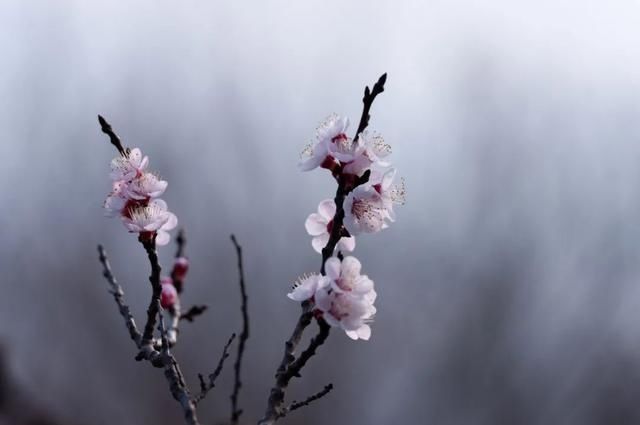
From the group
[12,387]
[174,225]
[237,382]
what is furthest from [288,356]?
[12,387]

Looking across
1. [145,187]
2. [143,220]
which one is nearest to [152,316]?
[143,220]

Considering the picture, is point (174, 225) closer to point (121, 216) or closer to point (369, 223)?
point (121, 216)

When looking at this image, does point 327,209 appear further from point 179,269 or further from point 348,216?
point 179,269

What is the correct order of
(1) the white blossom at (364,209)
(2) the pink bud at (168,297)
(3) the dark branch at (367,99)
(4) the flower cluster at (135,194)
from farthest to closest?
(2) the pink bud at (168,297), (4) the flower cluster at (135,194), (1) the white blossom at (364,209), (3) the dark branch at (367,99)

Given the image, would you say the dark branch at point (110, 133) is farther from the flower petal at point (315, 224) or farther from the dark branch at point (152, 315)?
the flower petal at point (315, 224)

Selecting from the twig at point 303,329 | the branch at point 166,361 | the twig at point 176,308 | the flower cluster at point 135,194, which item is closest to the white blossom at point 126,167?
the flower cluster at point 135,194

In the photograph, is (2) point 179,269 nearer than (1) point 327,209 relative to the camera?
No
